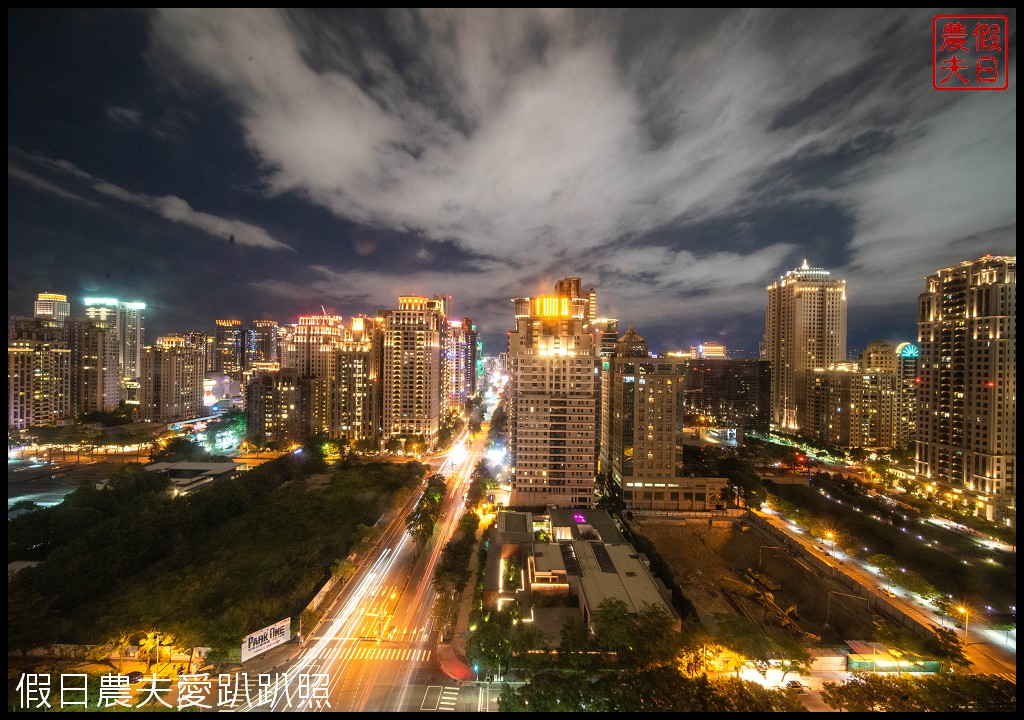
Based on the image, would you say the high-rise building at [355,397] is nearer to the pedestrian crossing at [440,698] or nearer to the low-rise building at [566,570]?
the low-rise building at [566,570]

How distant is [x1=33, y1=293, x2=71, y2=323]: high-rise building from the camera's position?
2469 cm

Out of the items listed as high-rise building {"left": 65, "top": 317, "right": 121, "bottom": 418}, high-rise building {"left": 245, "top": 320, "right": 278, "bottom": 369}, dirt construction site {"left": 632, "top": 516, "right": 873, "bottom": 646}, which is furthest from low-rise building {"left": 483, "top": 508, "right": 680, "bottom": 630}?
high-rise building {"left": 245, "top": 320, "right": 278, "bottom": 369}

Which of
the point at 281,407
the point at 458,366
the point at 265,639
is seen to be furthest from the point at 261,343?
the point at 265,639

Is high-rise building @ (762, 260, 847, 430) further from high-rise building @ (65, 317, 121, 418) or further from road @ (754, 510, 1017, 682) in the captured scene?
high-rise building @ (65, 317, 121, 418)

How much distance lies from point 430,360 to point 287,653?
1867 cm

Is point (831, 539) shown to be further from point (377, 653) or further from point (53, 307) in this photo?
point (53, 307)

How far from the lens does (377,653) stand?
279 inches

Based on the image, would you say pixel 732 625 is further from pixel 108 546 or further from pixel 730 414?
pixel 730 414

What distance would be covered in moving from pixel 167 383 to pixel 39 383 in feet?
22.0

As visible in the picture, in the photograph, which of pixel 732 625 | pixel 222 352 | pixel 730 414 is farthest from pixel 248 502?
pixel 222 352

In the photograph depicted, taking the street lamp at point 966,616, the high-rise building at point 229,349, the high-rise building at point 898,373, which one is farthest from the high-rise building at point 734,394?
the high-rise building at point 229,349

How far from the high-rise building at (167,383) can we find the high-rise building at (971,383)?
136 ft

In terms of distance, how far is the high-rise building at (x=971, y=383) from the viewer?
13609 mm

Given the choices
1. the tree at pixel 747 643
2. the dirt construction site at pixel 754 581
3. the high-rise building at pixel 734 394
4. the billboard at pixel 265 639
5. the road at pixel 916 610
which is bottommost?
the dirt construction site at pixel 754 581
